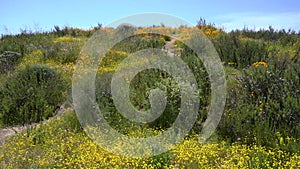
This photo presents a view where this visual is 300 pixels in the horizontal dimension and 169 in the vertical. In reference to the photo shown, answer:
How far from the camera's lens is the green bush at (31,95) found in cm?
856

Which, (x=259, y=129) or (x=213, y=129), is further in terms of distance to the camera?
(x=213, y=129)

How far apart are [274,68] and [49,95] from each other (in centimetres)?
609

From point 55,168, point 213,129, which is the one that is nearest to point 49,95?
point 55,168

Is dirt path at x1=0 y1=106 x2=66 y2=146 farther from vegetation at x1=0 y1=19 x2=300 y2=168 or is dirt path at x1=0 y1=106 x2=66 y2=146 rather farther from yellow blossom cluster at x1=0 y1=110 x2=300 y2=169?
yellow blossom cluster at x1=0 y1=110 x2=300 y2=169

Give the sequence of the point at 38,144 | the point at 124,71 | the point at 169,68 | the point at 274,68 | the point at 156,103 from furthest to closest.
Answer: the point at 124,71, the point at 169,68, the point at 274,68, the point at 156,103, the point at 38,144

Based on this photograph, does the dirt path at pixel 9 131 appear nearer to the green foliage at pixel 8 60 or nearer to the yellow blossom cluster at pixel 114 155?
the yellow blossom cluster at pixel 114 155

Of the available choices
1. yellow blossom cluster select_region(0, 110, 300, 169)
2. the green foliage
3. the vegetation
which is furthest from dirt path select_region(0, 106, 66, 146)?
the green foliage

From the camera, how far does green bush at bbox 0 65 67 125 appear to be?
337 inches

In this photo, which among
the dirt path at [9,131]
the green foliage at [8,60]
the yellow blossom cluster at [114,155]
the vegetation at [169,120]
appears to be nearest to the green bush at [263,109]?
the vegetation at [169,120]

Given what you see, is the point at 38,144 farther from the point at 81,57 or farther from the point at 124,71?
the point at 81,57

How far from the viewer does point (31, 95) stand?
9109mm

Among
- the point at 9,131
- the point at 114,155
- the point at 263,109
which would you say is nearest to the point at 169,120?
the point at 114,155

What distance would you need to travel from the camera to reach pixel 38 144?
6.90m

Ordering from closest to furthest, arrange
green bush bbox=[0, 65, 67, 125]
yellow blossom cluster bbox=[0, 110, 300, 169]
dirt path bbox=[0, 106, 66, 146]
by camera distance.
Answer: yellow blossom cluster bbox=[0, 110, 300, 169], dirt path bbox=[0, 106, 66, 146], green bush bbox=[0, 65, 67, 125]
